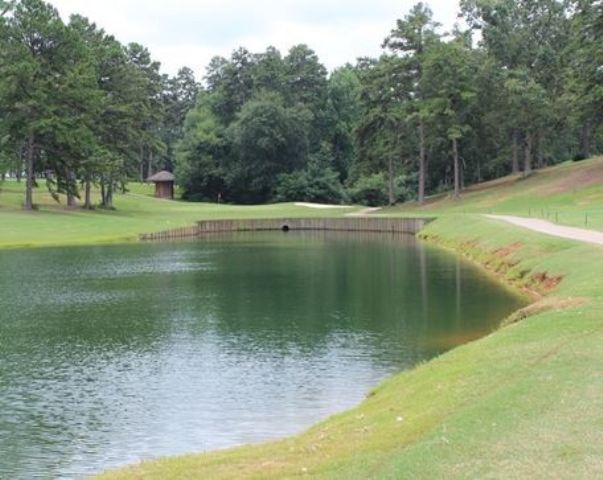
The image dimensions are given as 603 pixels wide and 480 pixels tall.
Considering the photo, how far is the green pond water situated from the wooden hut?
71.1m

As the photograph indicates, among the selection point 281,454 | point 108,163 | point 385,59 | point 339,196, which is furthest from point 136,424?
point 339,196

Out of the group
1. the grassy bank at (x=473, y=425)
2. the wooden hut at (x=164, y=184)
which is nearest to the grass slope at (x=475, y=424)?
the grassy bank at (x=473, y=425)

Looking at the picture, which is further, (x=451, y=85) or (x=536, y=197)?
(x=451, y=85)

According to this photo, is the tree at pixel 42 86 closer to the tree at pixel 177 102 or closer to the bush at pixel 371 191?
the bush at pixel 371 191

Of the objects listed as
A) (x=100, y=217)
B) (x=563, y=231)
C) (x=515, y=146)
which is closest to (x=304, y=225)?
(x=100, y=217)

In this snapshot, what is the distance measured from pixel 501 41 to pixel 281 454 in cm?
8423

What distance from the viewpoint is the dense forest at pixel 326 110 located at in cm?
7338

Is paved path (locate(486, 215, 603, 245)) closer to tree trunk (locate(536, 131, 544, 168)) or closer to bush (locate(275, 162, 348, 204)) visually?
tree trunk (locate(536, 131, 544, 168))

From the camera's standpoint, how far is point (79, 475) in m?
12.6

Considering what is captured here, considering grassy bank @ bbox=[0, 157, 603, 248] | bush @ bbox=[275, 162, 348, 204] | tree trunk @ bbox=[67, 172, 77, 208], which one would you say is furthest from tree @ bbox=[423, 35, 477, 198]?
tree trunk @ bbox=[67, 172, 77, 208]

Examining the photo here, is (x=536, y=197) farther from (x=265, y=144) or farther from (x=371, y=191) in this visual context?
(x=265, y=144)

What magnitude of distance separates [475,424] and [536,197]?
64012mm

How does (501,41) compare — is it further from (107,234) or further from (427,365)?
(427,365)

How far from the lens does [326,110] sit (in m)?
124
